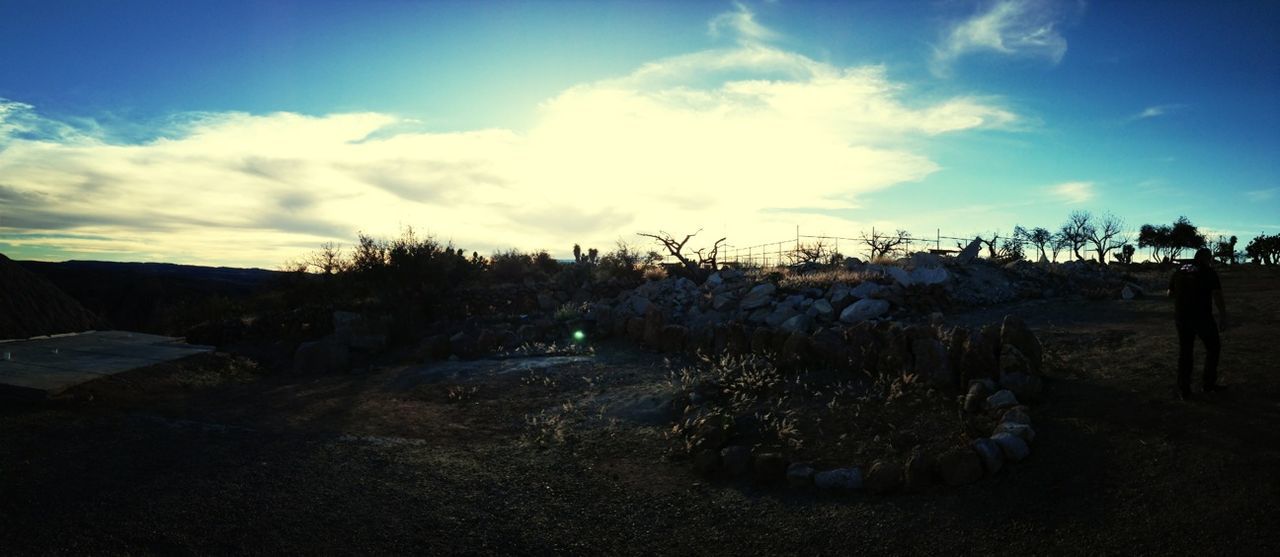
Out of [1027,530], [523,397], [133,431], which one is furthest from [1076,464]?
[133,431]

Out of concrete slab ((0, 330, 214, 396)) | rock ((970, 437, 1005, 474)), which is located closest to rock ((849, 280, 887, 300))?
rock ((970, 437, 1005, 474))

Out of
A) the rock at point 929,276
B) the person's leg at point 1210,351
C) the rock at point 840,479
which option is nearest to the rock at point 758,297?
the rock at point 929,276

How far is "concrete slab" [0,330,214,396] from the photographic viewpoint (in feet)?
27.0

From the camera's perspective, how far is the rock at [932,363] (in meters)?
6.89

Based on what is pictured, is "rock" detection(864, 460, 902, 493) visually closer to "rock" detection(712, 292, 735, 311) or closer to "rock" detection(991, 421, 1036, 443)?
"rock" detection(991, 421, 1036, 443)

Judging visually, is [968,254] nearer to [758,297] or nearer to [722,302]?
[758,297]

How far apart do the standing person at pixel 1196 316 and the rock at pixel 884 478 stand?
2.95 metres

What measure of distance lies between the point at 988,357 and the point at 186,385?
1097 centimetres

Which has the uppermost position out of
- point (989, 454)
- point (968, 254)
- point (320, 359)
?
point (968, 254)

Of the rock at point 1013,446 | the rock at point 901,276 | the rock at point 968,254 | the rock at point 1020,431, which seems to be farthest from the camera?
the rock at point 968,254

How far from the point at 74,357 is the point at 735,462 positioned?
10351 millimetres

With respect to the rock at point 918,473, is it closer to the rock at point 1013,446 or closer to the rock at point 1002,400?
the rock at point 1013,446

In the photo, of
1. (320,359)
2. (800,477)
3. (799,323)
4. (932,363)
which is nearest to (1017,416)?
(932,363)

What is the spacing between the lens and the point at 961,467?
497cm
